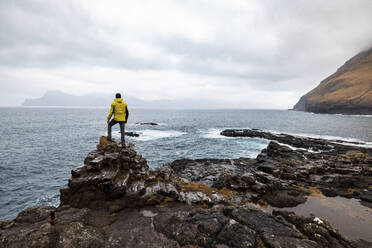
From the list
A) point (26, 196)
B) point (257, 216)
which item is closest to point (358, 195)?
point (257, 216)

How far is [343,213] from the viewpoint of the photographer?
11.8 metres

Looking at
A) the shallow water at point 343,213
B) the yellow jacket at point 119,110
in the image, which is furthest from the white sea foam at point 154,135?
the shallow water at point 343,213

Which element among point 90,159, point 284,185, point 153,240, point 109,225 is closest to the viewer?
point 153,240

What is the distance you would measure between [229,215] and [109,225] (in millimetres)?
6400

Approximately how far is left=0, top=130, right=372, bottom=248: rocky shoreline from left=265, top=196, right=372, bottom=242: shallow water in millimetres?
727

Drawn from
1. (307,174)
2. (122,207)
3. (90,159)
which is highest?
(90,159)

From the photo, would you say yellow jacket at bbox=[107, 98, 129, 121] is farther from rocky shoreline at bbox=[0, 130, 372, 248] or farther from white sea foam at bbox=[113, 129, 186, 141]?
white sea foam at bbox=[113, 129, 186, 141]

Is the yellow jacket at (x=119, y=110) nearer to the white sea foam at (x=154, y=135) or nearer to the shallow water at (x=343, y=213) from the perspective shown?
the shallow water at (x=343, y=213)

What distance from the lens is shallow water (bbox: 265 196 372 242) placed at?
9.90m

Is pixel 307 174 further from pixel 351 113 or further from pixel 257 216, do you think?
pixel 351 113

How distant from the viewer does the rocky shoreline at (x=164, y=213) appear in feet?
23.4

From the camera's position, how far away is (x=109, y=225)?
8.56 m

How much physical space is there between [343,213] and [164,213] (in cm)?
1258

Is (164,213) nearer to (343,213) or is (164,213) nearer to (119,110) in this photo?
(119,110)
